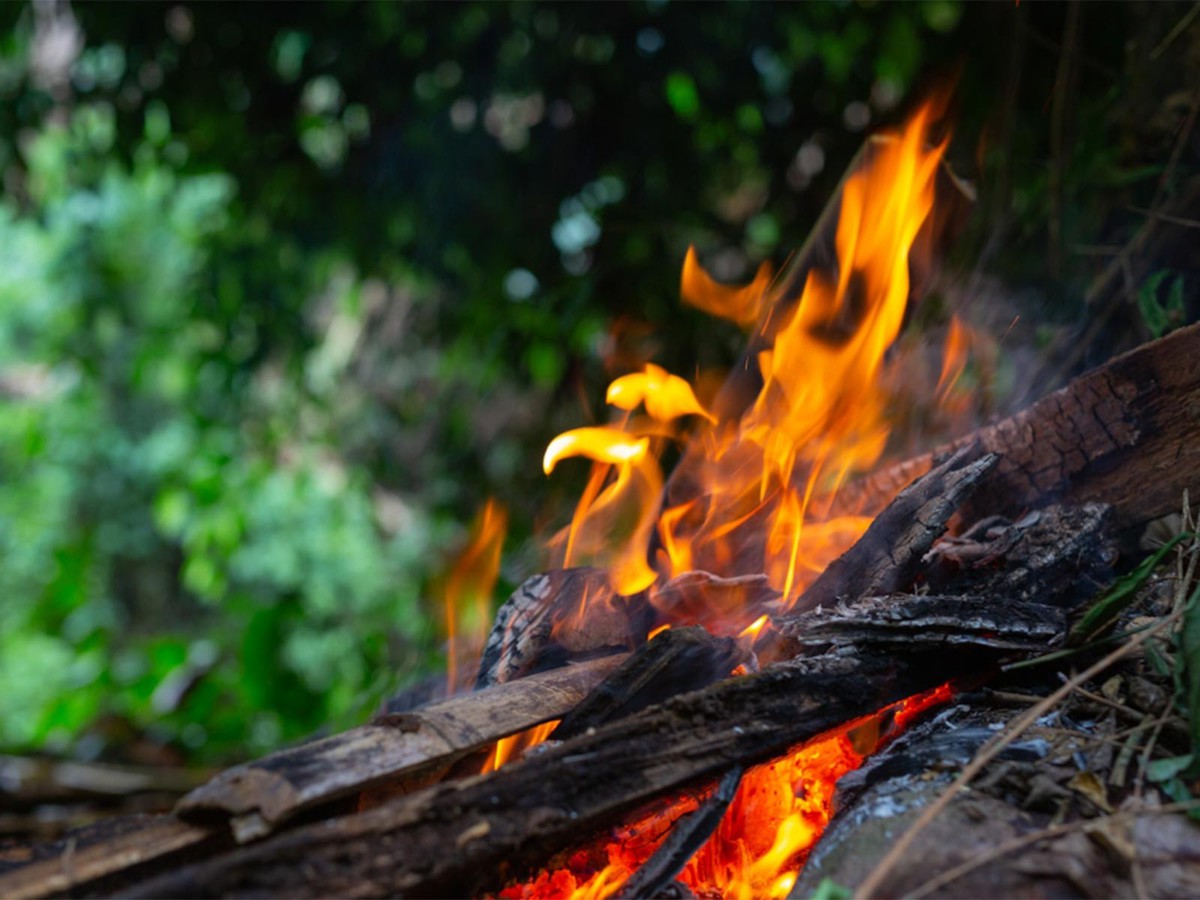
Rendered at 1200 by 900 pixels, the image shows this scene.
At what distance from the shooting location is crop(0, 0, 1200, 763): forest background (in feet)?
10.2

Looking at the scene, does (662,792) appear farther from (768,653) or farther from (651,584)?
(651,584)

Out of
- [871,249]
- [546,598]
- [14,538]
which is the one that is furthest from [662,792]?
[14,538]

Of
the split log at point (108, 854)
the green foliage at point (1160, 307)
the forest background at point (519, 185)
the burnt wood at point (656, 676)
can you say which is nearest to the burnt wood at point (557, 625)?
the burnt wood at point (656, 676)

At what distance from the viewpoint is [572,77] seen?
3867 millimetres

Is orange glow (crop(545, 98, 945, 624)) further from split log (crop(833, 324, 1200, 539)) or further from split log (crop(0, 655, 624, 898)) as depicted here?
split log (crop(0, 655, 624, 898))

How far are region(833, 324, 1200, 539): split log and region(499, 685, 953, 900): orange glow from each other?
0.53m

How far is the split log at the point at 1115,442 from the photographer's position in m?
1.93

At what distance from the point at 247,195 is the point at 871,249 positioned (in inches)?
109

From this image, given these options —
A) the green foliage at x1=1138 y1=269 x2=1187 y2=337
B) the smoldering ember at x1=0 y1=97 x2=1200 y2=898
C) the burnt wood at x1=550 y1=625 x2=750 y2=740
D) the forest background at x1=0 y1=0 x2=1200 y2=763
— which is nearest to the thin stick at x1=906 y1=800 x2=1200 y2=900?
the smoldering ember at x1=0 y1=97 x2=1200 y2=898

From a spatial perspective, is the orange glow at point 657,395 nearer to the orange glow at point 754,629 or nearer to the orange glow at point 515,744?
the orange glow at point 754,629

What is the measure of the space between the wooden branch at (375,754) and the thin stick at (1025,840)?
25.6 inches

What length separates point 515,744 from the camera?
172cm

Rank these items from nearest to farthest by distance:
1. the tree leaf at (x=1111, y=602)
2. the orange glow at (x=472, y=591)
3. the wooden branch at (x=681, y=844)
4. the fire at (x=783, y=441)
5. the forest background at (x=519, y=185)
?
the wooden branch at (x=681, y=844)
the tree leaf at (x=1111, y=602)
the fire at (x=783, y=441)
the orange glow at (x=472, y=591)
the forest background at (x=519, y=185)

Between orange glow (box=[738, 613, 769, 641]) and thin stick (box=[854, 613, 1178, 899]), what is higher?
orange glow (box=[738, 613, 769, 641])
